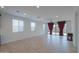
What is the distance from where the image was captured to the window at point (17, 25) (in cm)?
983

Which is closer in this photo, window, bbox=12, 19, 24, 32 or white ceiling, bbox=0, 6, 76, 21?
white ceiling, bbox=0, 6, 76, 21

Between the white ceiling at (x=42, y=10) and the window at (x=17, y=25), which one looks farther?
the window at (x=17, y=25)

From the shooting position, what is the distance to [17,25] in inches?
417

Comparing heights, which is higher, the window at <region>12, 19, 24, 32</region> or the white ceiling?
the white ceiling

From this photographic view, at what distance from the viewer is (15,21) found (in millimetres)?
10172

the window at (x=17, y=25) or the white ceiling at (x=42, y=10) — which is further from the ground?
the white ceiling at (x=42, y=10)

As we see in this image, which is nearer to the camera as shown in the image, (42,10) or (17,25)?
(42,10)

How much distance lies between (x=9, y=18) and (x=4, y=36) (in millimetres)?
1545

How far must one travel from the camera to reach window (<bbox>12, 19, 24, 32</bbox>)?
9.83m

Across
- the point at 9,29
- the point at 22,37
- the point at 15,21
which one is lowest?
the point at 22,37
